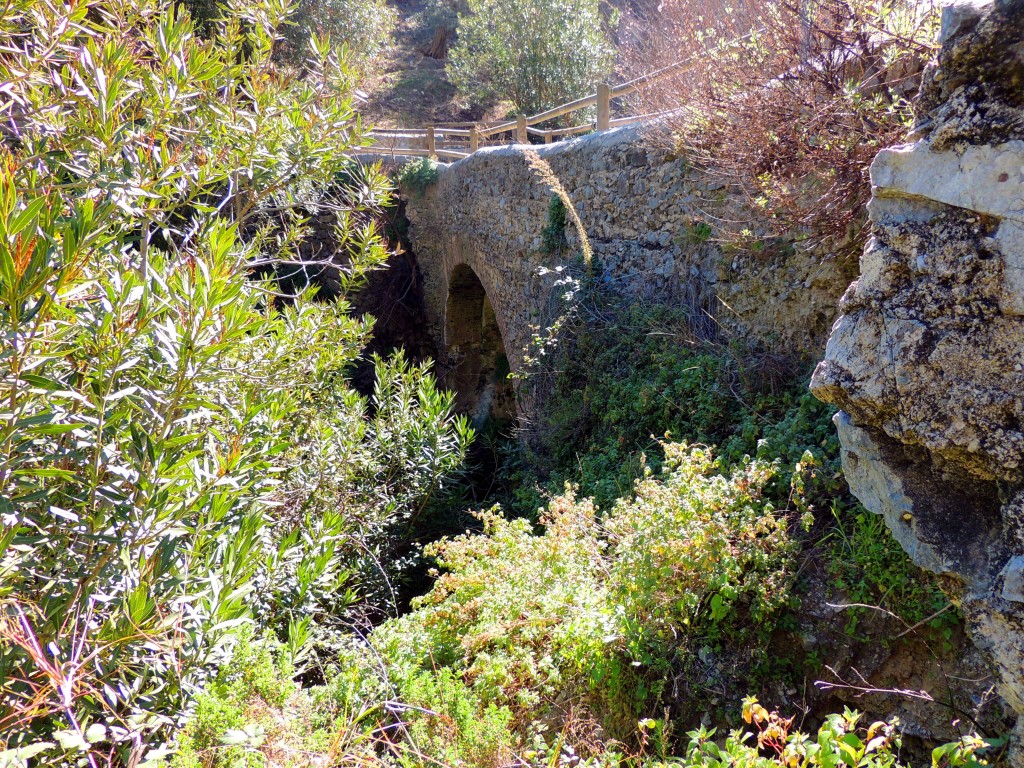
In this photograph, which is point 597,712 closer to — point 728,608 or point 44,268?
point 728,608

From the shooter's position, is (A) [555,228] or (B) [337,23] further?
(B) [337,23]

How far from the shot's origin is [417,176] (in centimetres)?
1151

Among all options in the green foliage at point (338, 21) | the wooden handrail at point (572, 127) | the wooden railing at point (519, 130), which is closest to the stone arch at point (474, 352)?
the wooden handrail at point (572, 127)

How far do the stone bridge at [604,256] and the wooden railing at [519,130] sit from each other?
699mm

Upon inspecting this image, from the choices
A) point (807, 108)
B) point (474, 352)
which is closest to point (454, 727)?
point (807, 108)

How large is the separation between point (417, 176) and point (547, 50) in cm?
700

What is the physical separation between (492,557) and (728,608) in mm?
1428

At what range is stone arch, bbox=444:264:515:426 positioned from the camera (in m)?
10.7

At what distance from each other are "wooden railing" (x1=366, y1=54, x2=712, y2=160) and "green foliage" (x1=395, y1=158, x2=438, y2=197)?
23.5 inches

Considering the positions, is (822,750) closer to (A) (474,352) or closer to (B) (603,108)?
(B) (603,108)

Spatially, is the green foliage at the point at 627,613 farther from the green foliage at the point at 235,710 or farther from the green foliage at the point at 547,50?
the green foliage at the point at 547,50

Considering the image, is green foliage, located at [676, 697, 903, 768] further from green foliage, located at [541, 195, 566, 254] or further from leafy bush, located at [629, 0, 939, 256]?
green foliage, located at [541, 195, 566, 254]

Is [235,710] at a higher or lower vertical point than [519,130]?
lower

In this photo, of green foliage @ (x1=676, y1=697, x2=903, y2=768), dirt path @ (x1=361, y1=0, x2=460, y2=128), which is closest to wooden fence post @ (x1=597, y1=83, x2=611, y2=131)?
green foliage @ (x1=676, y1=697, x2=903, y2=768)
